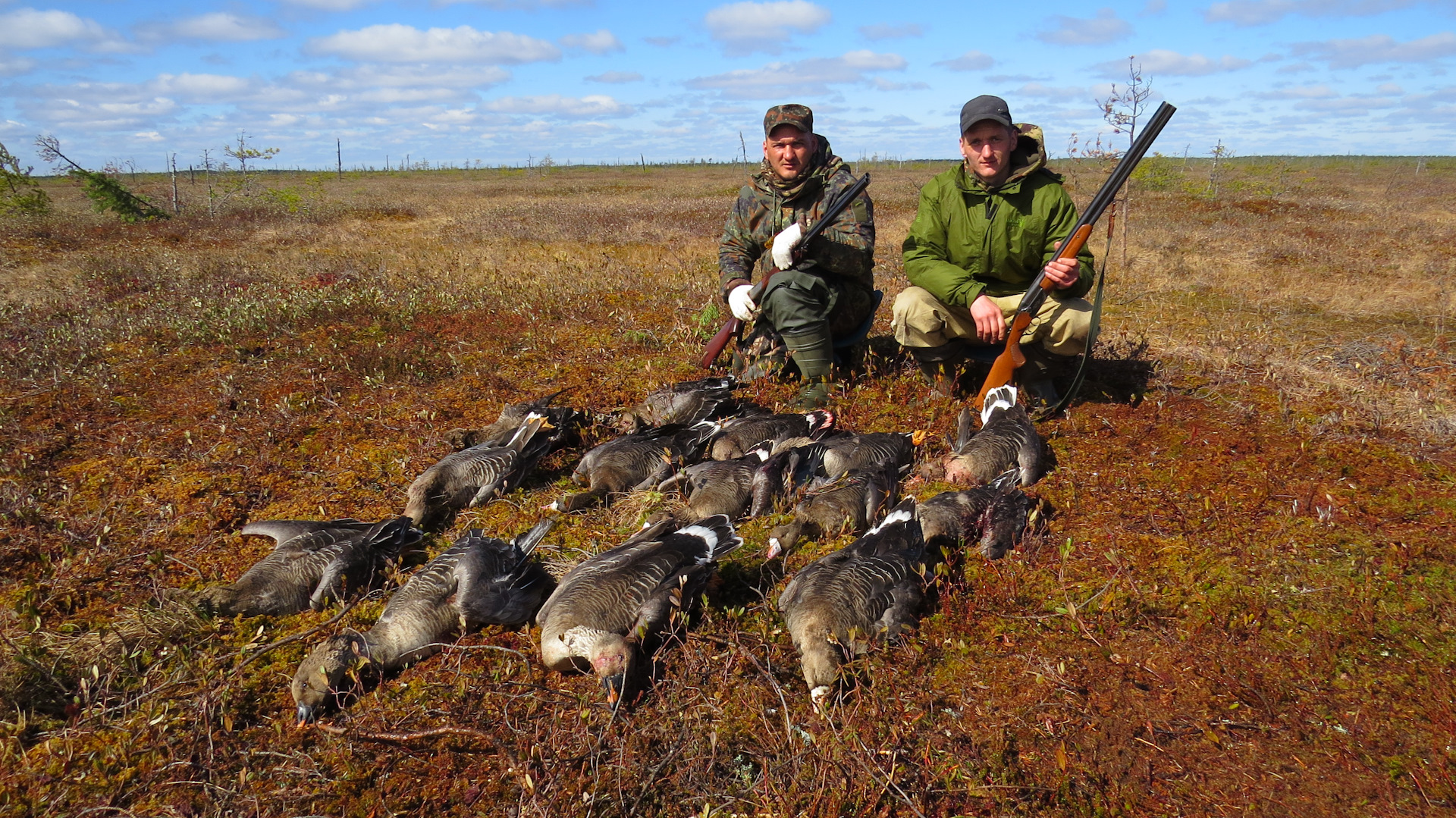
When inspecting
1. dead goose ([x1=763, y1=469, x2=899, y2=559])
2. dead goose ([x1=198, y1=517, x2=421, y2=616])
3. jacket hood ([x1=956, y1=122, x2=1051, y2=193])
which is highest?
jacket hood ([x1=956, y1=122, x2=1051, y2=193])

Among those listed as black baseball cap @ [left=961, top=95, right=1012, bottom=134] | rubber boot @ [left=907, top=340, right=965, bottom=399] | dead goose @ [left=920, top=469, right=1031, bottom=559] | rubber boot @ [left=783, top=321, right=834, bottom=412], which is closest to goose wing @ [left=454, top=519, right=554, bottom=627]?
dead goose @ [left=920, top=469, right=1031, bottom=559]

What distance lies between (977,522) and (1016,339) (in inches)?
80.4

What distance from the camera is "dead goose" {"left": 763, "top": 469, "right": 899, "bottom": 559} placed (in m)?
4.77

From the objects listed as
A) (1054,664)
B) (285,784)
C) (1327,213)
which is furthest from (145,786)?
(1327,213)

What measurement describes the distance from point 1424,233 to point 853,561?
855 inches

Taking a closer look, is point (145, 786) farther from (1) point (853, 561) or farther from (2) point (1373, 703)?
(2) point (1373, 703)

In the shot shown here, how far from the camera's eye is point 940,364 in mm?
7129

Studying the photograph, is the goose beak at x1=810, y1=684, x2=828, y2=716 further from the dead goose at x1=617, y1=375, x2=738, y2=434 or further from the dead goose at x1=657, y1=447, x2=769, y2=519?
the dead goose at x1=617, y1=375, x2=738, y2=434

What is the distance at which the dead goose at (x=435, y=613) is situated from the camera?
362cm

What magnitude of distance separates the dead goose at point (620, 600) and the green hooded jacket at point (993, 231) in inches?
137

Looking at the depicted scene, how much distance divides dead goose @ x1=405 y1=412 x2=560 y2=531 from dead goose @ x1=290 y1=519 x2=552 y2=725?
89 cm

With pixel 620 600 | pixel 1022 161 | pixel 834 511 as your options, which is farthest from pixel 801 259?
pixel 620 600

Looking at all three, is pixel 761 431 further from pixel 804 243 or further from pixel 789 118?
pixel 789 118

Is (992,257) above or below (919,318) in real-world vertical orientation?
above
